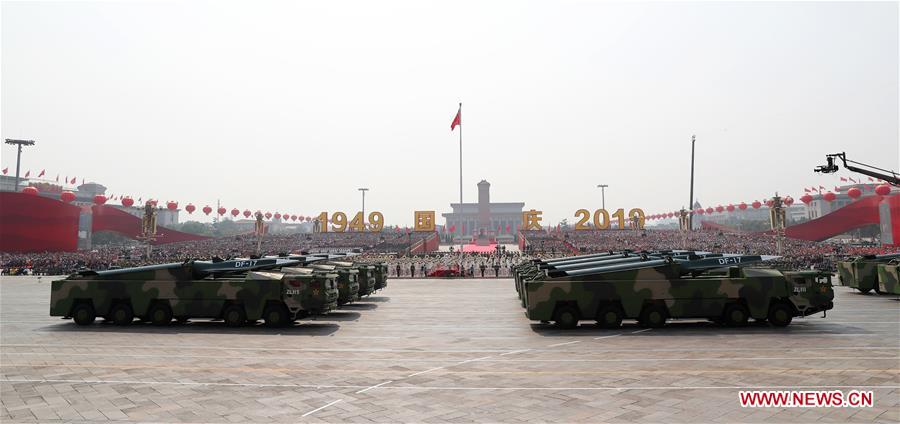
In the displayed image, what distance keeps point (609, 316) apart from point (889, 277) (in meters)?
17.2

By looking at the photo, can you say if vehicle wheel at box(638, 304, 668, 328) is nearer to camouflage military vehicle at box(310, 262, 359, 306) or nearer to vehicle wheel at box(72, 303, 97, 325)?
camouflage military vehicle at box(310, 262, 359, 306)

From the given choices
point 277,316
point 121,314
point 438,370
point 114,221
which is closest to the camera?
point 438,370

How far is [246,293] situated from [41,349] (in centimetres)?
530

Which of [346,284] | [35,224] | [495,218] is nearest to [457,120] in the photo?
[346,284]

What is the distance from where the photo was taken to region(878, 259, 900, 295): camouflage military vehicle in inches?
868

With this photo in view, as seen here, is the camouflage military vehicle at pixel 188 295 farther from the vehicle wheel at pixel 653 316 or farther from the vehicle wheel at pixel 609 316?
the vehicle wheel at pixel 653 316

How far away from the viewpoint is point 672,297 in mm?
15273

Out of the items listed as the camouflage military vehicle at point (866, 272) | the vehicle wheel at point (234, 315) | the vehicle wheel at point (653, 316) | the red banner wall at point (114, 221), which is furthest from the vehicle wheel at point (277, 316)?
the red banner wall at point (114, 221)

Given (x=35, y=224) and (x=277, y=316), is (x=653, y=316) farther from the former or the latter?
(x=35, y=224)

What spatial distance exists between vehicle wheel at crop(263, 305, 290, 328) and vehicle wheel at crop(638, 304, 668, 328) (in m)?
11.6

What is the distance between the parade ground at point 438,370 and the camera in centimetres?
772

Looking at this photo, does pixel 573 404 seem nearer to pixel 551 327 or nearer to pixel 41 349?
pixel 551 327

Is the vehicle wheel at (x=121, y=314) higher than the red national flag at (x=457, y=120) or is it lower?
lower

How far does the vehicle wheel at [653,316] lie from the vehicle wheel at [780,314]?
338 centimetres
